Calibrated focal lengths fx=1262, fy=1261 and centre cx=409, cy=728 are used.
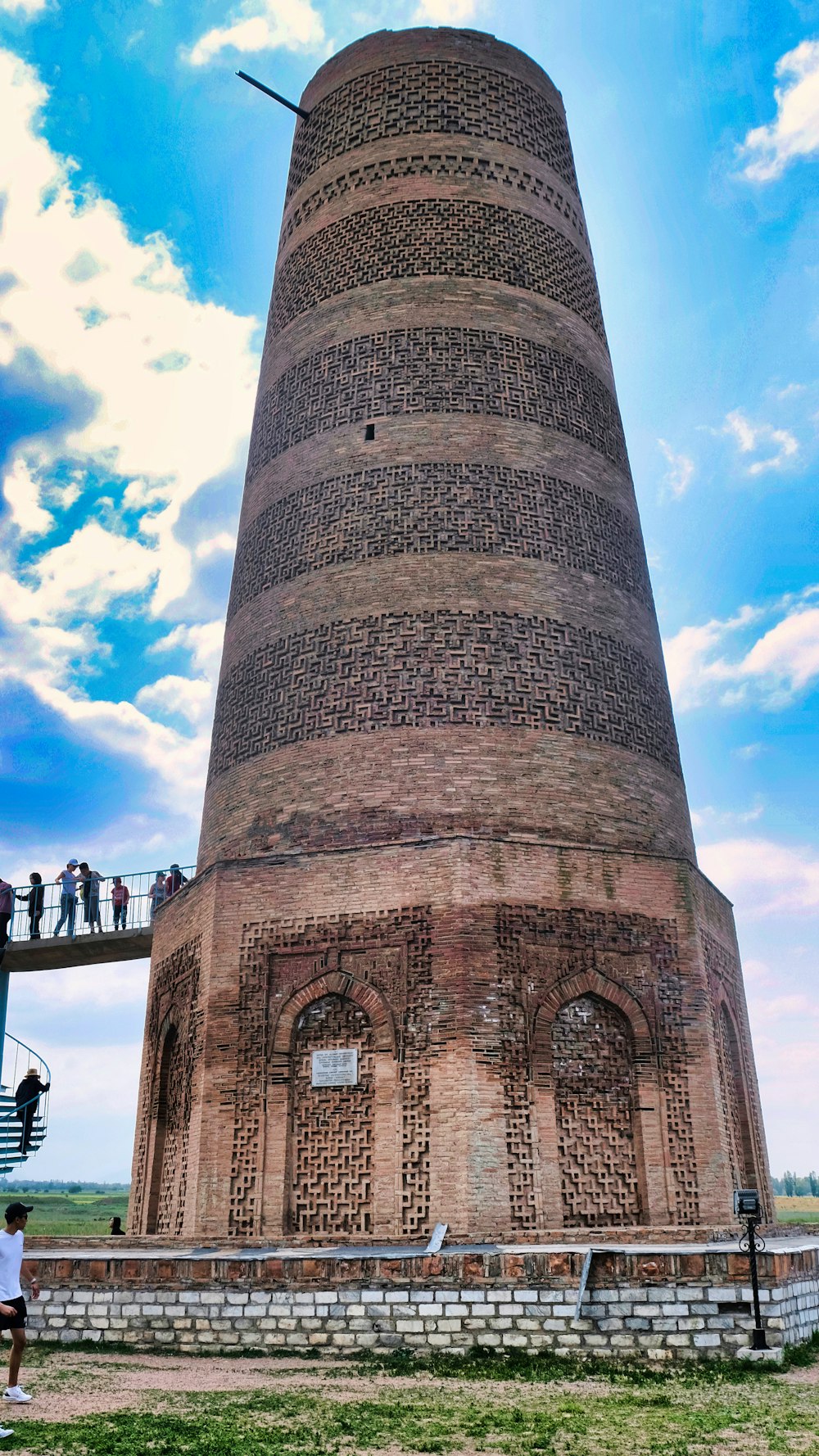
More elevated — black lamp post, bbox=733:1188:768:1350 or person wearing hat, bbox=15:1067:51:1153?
person wearing hat, bbox=15:1067:51:1153

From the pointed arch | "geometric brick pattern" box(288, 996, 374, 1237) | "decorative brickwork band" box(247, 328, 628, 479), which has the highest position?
"decorative brickwork band" box(247, 328, 628, 479)

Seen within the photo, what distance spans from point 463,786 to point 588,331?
5.81m

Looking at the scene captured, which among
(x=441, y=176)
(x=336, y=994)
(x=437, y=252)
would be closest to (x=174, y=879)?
(x=336, y=994)

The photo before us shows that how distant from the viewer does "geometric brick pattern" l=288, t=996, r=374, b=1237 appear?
916cm

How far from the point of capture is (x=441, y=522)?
11414 millimetres

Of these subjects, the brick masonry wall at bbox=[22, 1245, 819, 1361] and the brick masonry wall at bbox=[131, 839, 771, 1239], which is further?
the brick masonry wall at bbox=[131, 839, 771, 1239]

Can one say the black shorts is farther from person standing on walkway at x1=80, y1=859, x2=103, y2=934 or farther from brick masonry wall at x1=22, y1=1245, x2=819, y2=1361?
person standing on walkway at x1=80, y1=859, x2=103, y2=934

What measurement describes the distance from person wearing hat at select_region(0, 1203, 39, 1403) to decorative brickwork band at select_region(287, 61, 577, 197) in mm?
11557

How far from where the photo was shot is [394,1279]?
700cm

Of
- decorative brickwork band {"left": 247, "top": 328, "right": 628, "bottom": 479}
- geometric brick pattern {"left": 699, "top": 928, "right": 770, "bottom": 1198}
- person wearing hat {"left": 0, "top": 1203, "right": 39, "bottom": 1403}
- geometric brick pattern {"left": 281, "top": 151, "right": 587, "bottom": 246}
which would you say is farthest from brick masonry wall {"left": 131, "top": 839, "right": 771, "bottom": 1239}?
geometric brick pattern {"left": 281, "top": 151, "right": 587, "bottom": 246}

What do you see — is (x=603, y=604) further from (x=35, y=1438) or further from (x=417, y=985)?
(x=35, y=1438)

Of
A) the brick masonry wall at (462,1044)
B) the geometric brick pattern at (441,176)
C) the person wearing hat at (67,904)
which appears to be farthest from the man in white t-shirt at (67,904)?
the geometric brick pattern at (441,176)

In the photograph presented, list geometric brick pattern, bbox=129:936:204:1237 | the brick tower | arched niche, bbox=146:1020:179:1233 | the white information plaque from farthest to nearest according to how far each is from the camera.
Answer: arched niche, bbox=146:1020:179:1233
geometric brick pattern, bbox=129:936:204:1237
the white information plaque
the brick tower

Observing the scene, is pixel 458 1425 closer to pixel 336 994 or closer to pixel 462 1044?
pixel 462 1044
